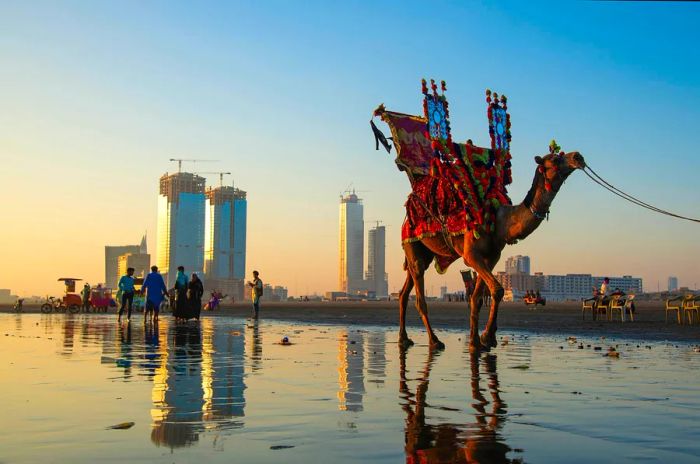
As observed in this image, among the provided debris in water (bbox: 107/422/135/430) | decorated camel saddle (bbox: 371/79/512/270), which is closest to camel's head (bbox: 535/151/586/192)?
decorated camel saddle (bbox: 371/79/512/270)

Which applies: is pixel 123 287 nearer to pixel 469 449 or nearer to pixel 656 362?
pixel 656 362

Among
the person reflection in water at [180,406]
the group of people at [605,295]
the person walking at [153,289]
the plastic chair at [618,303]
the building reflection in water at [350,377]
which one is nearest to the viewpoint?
the person reflection in water at [180,406]

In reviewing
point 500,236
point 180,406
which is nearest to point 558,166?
point 500,236

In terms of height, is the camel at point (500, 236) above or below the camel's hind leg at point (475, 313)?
above

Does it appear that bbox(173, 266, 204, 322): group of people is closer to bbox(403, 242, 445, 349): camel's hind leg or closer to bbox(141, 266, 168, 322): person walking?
bbox(141, 266, 168, 322): person walking

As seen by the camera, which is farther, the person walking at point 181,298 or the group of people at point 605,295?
the group of people at point 605,295

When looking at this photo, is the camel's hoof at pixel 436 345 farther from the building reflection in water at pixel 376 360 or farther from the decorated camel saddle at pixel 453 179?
the decorated camel saddle at pixel 453 179

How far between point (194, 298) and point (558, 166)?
781 inches

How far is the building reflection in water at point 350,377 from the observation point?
7615 millimetres

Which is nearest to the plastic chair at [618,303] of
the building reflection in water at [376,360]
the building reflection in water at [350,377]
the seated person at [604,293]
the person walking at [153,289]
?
the seated person at [604,293]

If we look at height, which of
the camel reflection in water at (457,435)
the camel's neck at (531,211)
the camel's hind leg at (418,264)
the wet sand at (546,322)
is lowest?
the wet sand at (546,322)

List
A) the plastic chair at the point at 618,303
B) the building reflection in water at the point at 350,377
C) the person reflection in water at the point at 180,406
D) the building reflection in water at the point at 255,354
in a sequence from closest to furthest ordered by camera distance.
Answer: the person reflection in water at the point at 180,406 < the building reflection in water at the point at 350,377 < the building reflection in water at the point at 255,354 < the plastic chair at the point at 618,303

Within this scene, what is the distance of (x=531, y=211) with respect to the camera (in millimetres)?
14625

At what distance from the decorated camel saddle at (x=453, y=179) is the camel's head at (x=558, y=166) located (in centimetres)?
130
